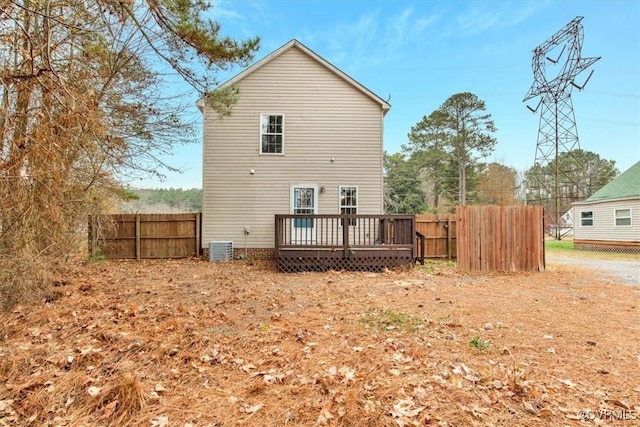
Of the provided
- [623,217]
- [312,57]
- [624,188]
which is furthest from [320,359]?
→ [624,188]

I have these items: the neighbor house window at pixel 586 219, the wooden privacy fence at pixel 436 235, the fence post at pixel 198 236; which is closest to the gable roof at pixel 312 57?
the wooden privacy fence at pixel 436 235

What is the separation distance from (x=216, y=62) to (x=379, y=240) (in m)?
A: 6.73

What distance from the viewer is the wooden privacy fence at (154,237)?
10766 mm

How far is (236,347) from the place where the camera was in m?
3.53

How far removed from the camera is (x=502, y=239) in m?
8.44

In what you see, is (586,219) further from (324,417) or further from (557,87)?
(324,417)

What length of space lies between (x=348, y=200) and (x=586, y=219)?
14.5 meters

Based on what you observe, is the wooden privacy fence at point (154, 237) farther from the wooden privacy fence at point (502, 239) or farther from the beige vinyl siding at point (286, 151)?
the wooden privacy fence at point (502, 239)

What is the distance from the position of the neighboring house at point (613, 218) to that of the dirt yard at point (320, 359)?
488 inches

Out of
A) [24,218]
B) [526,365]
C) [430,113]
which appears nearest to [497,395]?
[526,365]

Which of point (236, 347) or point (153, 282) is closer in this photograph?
point (236, 347)

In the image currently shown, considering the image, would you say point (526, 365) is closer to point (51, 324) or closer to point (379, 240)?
point (51, 324)

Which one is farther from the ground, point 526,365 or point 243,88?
point 243,88

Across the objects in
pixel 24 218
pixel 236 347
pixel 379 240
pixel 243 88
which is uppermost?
pixel 243 88
